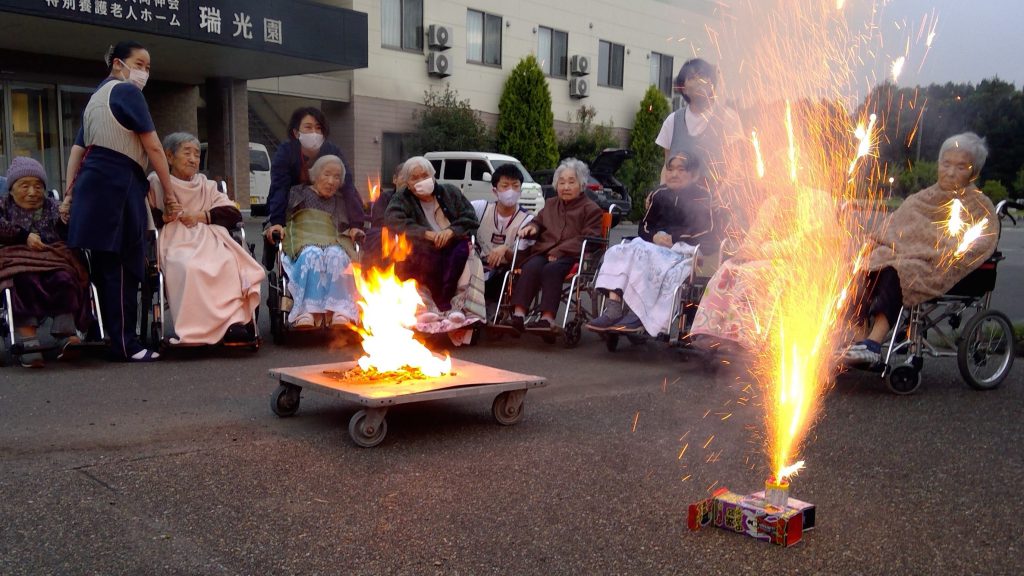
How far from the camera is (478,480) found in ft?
14.8

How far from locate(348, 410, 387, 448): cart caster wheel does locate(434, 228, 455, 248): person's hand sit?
354 centimetres

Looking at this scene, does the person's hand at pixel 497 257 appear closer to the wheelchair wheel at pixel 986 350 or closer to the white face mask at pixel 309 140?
the white face mask at pixel 309 140

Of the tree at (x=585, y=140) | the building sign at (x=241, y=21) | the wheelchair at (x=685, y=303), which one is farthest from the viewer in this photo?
the tree at (x=585, y=140)

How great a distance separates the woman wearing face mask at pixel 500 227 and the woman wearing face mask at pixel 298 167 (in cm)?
118

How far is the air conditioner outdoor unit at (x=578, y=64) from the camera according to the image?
3325cm

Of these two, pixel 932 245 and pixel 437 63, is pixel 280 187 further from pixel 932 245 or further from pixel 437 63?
pixel 437 63

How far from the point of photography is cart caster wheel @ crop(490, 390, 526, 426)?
5516 millimetres

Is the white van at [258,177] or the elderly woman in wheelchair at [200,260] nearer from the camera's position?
the elderly woman in wheelchair at [200,260]

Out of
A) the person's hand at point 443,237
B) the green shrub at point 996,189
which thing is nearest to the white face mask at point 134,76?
the person's hand at point 443,237

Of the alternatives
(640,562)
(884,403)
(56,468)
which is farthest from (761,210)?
(56,468)

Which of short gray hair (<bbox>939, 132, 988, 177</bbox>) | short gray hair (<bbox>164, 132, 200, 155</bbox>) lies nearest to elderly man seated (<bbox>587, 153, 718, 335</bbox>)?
short gray hair (<bbox>939, 132, 988, 177</bbox>)

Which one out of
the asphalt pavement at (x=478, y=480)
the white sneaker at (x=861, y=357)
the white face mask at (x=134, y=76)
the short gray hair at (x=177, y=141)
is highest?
the white face mask at (x=134, y=76)

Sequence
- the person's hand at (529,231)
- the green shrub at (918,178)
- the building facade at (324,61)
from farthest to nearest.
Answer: the building facade at (324,61) < the person's hand at (529,231) < the green shrub at (918,178)

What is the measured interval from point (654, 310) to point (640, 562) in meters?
4.42
